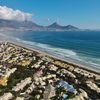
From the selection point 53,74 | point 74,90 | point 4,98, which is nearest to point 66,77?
point 53,74

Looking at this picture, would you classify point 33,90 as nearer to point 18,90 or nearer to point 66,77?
point 18,90

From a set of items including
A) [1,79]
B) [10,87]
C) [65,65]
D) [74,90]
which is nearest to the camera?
[74,90]

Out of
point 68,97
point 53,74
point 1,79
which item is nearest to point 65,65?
point 53,74

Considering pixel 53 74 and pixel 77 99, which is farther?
pixel 53 74

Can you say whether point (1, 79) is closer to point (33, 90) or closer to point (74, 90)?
point (33, 90)

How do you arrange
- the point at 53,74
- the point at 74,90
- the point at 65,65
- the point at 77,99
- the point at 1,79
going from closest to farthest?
the point at 77,99
the point at 74,90
the point at 1,79
the point at 53,74
the point at 65,65

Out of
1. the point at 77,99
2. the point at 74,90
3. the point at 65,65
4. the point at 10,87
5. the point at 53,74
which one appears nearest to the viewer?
the point at 77,99
